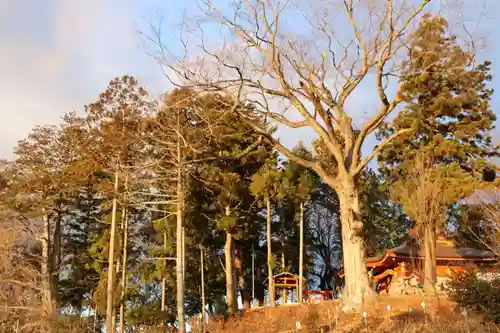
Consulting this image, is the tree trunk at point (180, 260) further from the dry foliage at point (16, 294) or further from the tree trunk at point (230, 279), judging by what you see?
the tree trunk at point (230, 279)

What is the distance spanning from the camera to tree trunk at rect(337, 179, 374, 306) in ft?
38.5

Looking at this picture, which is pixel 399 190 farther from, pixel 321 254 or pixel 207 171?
pixel 321 254

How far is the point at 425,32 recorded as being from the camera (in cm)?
1391

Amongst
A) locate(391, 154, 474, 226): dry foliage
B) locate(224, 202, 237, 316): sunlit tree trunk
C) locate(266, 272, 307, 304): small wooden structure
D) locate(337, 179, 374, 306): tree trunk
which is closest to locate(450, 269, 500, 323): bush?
locate(337, 179, 374, 306): tree trunk

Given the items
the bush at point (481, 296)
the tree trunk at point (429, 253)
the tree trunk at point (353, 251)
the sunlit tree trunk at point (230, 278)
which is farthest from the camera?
the sunlit tree trunk at point (230, 278)

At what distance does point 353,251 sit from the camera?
11969 millimetres

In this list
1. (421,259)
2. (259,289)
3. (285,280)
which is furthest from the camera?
(259,289)

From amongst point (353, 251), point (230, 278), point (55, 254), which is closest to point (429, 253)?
point (230, 278)

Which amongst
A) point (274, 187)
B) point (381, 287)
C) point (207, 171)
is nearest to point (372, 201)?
point (381, 287)

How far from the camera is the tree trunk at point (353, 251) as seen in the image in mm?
11738

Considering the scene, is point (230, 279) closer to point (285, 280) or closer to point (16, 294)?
point (285, 280)

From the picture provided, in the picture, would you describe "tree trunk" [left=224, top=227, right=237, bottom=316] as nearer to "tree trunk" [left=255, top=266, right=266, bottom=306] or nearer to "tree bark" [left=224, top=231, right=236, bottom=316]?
"tree bark" [left=224, top=231, right=236, bottom=316]

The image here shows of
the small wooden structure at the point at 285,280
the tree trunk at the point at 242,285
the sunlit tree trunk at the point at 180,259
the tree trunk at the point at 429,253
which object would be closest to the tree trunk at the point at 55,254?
the tree trunk at the point at 242,285

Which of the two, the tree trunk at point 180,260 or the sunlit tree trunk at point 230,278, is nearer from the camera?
the tree trunk at point 180,260
